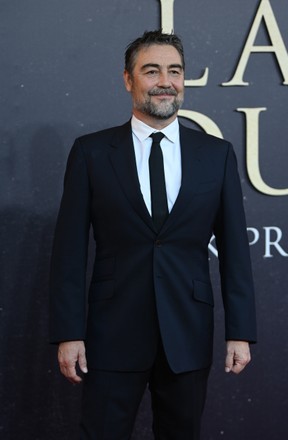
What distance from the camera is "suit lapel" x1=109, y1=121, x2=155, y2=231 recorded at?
198 cm

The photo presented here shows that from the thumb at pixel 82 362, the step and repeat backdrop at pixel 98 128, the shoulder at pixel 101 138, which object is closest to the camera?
the thumb at pixel 82 362

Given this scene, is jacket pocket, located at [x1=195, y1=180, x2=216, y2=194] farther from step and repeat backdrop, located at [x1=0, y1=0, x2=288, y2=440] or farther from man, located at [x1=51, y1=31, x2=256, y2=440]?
step and repeat backdrop, located at [x1=0, y1=0, x2=288, y2=440]

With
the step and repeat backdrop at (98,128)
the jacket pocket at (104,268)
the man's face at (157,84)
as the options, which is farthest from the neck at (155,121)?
the step and repeat backdrop at (98,128)

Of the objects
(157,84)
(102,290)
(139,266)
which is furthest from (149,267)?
(157,84)

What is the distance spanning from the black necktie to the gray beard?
0.05m

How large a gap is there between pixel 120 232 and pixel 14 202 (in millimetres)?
878

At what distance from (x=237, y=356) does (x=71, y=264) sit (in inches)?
18.5

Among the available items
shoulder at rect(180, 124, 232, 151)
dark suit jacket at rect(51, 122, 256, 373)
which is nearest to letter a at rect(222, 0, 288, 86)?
shoulder at rect(180, 124, 232, 151)

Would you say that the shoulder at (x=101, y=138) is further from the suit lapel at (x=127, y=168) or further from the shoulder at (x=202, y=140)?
the shoulder at (x=202, y=140)

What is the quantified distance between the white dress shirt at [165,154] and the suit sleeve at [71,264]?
0.14 m

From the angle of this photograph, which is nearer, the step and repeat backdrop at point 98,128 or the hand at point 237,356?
the hand at point 237,356

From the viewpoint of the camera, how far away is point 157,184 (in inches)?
79.1

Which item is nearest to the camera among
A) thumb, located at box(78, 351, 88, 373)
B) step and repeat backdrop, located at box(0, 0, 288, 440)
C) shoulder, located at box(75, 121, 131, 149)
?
thumb, located at box(78, 351, 88, 373)

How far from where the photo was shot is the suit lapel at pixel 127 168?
1.98m
